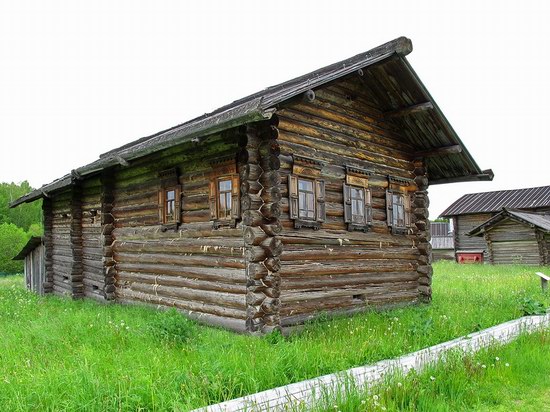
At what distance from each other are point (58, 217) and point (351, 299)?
11.9 metres

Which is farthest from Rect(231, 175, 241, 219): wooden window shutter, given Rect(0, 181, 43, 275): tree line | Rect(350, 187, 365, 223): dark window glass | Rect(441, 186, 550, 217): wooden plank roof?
Rect(0, 181, 43, 275): tree line

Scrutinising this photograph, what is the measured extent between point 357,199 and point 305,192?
1801 millimetres

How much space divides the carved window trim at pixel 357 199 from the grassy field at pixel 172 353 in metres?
2.02

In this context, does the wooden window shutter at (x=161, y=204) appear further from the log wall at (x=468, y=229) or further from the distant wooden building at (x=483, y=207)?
the log wall at (x=468, y=229)

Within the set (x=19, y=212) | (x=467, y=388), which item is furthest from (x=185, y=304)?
(x=19, y=212)

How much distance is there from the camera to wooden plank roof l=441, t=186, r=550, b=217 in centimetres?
3519

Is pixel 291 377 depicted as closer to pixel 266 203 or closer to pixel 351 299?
pixel 266 203

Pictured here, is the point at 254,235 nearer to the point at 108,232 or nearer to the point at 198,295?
the point at 198,295

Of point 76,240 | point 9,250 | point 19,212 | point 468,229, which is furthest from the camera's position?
point 19,212

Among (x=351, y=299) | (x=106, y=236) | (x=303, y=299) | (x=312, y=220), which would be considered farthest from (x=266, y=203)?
(x=106, y=236)

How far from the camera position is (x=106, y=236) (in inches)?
513

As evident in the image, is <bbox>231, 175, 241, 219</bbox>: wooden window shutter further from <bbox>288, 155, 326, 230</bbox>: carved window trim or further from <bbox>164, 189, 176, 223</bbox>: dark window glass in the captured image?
<bbox>164, 189, 176, 223</bbox>: dark window glass

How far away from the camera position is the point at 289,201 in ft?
29.2

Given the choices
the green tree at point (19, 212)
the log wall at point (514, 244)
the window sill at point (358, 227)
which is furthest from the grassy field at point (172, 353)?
the green tree at point (19, 212)
